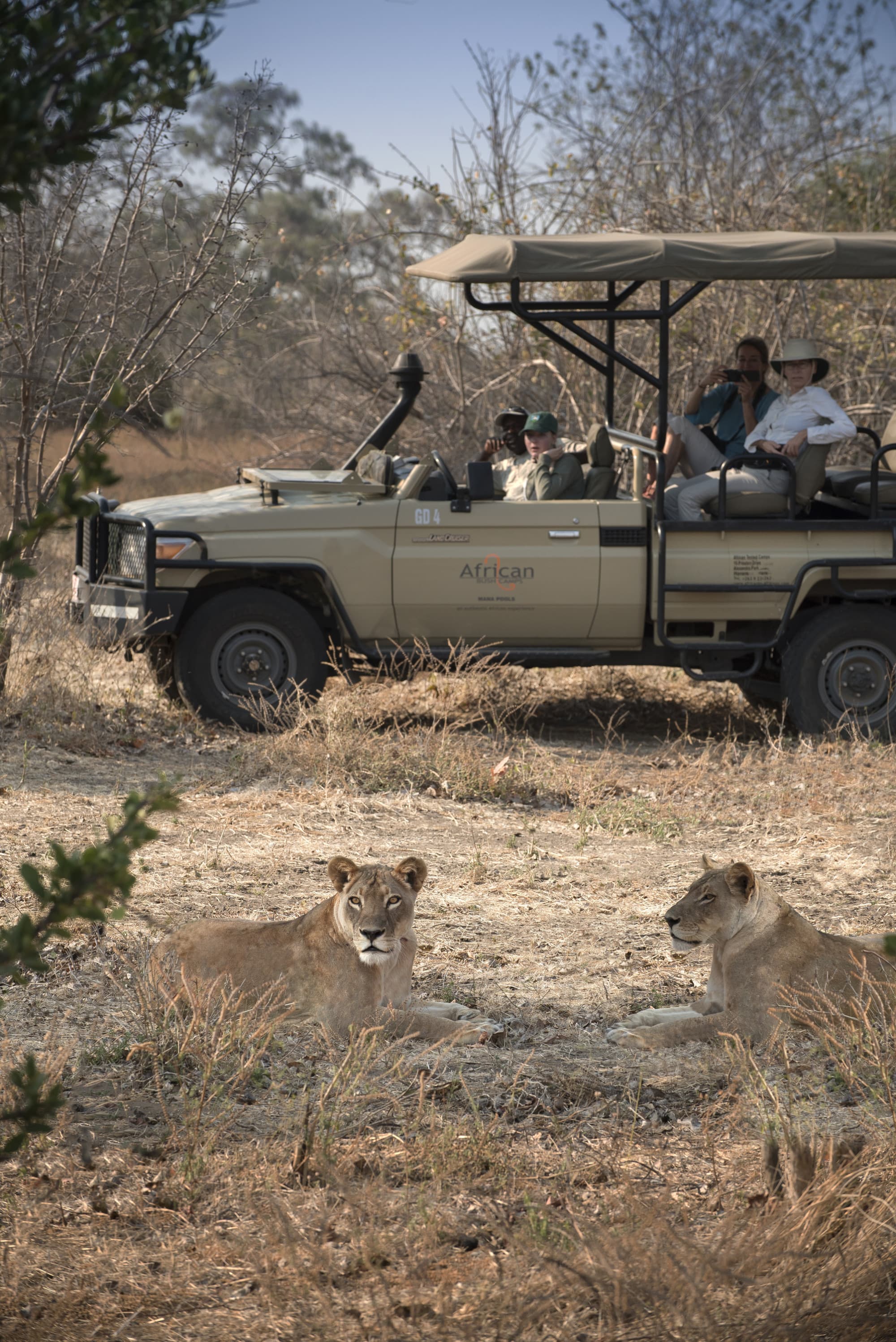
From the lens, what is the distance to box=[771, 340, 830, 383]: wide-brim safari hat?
Result: 8523 mm

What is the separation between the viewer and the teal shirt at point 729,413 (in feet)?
30.1

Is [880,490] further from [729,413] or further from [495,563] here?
[495,563]

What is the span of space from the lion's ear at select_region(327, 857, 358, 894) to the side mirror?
14.3 feet

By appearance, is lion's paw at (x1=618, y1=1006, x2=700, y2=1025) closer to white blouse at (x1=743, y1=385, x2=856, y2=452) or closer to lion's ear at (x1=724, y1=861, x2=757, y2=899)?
lion's ear at (x1=724, y1=861, x2=757, y2=899)

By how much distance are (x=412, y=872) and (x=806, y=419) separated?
534 cm

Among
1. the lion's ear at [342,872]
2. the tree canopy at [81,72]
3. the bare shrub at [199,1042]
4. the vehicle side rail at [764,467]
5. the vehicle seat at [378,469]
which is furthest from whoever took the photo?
the vehicle seat at [378,469]

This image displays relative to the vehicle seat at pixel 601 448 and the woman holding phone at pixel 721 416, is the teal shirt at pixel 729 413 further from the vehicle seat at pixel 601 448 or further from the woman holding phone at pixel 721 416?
the vehicle seat at pixel 601 448

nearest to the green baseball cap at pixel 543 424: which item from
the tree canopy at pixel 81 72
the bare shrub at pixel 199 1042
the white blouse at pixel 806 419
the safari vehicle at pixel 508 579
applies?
the safari vehicle at pixel 508 579

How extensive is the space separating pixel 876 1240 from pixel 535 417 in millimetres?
6402

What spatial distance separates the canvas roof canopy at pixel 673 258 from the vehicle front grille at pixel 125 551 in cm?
236

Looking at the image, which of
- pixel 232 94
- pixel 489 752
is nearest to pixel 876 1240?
pixel 489 752

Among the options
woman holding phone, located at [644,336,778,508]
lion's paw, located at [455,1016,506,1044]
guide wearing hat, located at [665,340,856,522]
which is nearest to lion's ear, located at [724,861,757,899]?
lion's paw, located at [455,1016,506,1044]

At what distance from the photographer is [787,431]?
8445 millimetres

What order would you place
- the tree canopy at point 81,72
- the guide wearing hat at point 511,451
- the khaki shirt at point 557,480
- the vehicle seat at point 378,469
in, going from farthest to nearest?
the guide wearing hat at point 511,451 < the vehicle seat at point 378,469 < the khaki shirt at point 557,480 < the tree canopy at point 81,72
